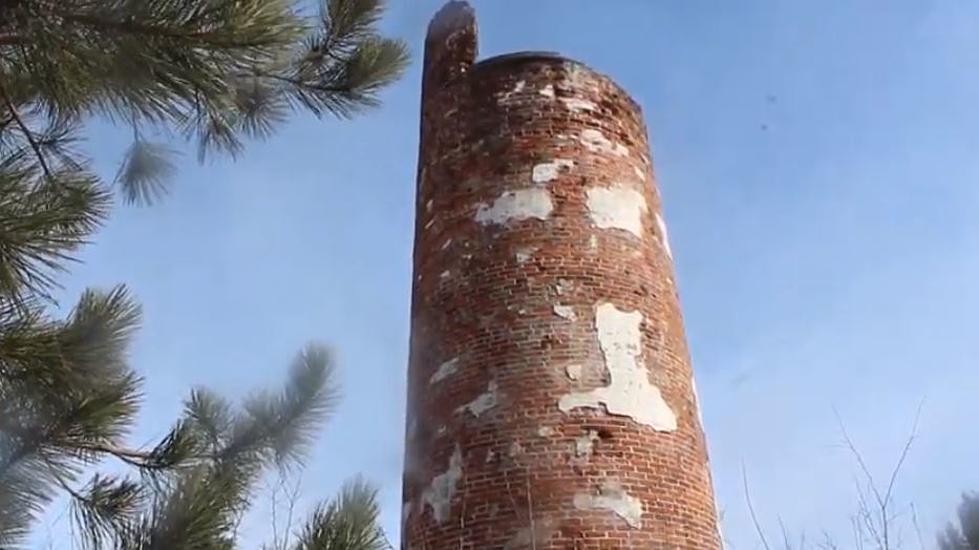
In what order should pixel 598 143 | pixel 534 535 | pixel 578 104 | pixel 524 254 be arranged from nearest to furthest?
pixel 534 535 → pixel 524 254 → pixel 598 143 → pixel 578 104

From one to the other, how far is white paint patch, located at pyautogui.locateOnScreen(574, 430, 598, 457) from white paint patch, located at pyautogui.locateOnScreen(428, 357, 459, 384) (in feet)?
2.51

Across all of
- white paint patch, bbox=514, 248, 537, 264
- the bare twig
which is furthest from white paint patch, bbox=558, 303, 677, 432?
the bare twig

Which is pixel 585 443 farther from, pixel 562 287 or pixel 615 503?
pixel 562 287

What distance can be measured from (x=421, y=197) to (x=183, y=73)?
2.95 m

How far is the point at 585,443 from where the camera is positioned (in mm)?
5258

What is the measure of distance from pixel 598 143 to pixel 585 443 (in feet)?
6.12

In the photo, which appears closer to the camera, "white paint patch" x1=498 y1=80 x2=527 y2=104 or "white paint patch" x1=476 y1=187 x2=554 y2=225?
"white paint patch" x1=476 y1=187 x2=554 y2=225

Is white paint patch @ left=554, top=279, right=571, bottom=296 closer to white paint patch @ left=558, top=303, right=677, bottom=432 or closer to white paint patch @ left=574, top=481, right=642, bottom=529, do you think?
white paint patch @ left=558, top=303, right=677, bottom=432

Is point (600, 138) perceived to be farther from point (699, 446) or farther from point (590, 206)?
point (699, 446)

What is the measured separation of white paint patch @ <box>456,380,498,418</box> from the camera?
17.8ft

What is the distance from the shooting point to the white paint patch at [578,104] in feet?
20.9

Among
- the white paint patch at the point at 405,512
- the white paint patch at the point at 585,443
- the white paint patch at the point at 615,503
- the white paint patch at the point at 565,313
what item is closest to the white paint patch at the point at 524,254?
the white paint patch at the point at 565,313

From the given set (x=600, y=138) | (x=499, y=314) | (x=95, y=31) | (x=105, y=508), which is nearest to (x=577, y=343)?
(x=499, y=314)

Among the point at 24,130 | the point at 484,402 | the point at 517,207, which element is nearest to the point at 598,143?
the point at 517,207
